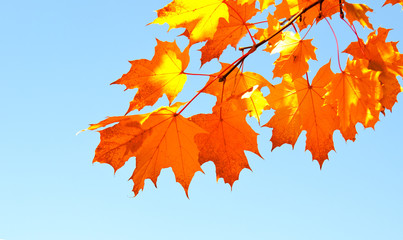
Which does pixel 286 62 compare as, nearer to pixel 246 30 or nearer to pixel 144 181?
pixel 246 30

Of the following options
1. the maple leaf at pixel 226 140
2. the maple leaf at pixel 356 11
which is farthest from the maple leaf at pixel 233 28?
the maple leaf at pixel 356 11

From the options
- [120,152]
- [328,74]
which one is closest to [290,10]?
[328,74]

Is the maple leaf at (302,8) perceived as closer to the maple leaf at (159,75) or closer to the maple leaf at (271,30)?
the maple leaf at (271,30)

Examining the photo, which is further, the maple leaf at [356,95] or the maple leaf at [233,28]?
the maple leaf at [233,28]

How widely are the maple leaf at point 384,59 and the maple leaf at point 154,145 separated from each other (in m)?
0.77

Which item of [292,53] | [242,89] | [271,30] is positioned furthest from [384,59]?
[242,89]

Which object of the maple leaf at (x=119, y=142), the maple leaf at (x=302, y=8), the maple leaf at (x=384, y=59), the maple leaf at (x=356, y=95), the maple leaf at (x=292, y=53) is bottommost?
the maple leaf at (x=119, y=142)

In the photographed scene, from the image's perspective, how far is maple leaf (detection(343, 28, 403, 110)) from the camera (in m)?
1.70

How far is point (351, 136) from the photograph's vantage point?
1.87 meters

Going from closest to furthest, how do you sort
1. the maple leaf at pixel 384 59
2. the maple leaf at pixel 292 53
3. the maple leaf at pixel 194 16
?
the maple leaf at pixel 194 16, the maple leaf at pixel 384 59, the maple leaf at pixel 292 53

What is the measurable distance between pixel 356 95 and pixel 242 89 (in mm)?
477

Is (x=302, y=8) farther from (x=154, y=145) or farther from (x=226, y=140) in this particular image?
(x=154, y=145)

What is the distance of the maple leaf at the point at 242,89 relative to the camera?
177 cm

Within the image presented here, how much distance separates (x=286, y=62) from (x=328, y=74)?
22 centimetres
